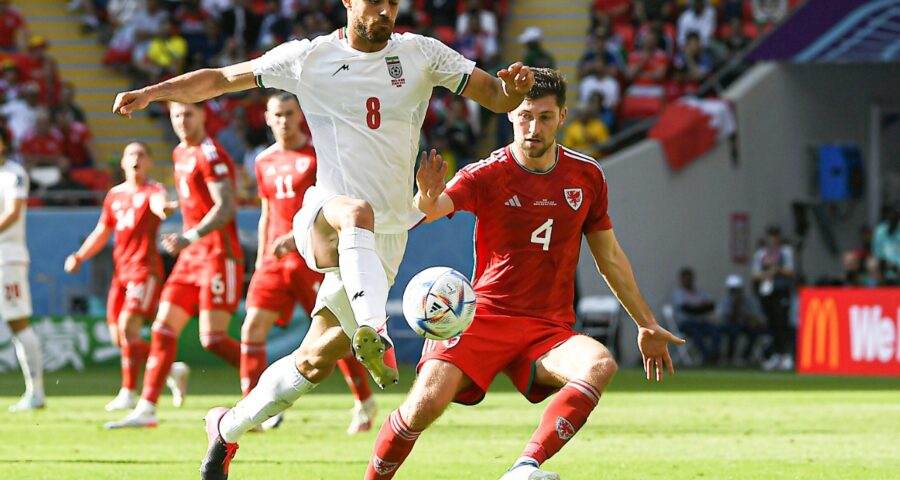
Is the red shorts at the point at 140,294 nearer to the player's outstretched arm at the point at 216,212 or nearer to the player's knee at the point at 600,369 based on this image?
the player's outstretched arm at the point at 216,212

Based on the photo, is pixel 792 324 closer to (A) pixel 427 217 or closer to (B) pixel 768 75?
(B) pixel 768 75

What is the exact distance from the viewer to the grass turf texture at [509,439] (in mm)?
9258

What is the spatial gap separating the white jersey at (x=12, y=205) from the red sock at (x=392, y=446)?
7.78 m

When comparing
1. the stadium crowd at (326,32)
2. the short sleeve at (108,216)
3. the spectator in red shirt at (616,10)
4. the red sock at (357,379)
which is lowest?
the red sock at (357,379)

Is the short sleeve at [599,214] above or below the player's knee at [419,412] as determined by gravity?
above

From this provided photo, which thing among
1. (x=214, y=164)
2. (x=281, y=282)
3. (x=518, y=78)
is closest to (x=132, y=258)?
Result: (x=214, y=164)

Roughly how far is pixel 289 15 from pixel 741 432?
16.7 meters

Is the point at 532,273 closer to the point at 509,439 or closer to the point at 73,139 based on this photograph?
the point at 509,439

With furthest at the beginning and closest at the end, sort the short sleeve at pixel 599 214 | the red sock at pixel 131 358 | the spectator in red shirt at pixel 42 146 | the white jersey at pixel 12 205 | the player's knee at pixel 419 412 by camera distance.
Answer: the spectator in red shirt at pixel 42 146
the white jersey at pixel 12 205
the red sock at pixel 131 358
the short sleeve at pixel 599 214
the player's knee at pixel 419 412

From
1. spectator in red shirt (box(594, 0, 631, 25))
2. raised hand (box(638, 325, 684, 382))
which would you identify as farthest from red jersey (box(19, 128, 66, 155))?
raised hand (box(638, 325, 684, 382))

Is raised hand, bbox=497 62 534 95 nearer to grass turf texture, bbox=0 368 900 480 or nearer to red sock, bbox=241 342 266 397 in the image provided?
grass turf texture, bbox=0 368 900 480

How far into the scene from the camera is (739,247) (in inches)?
1048

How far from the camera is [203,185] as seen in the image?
12.3 m

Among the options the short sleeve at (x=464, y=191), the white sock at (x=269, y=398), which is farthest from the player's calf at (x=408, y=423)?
the short sleeve at (x=464, y=191)
